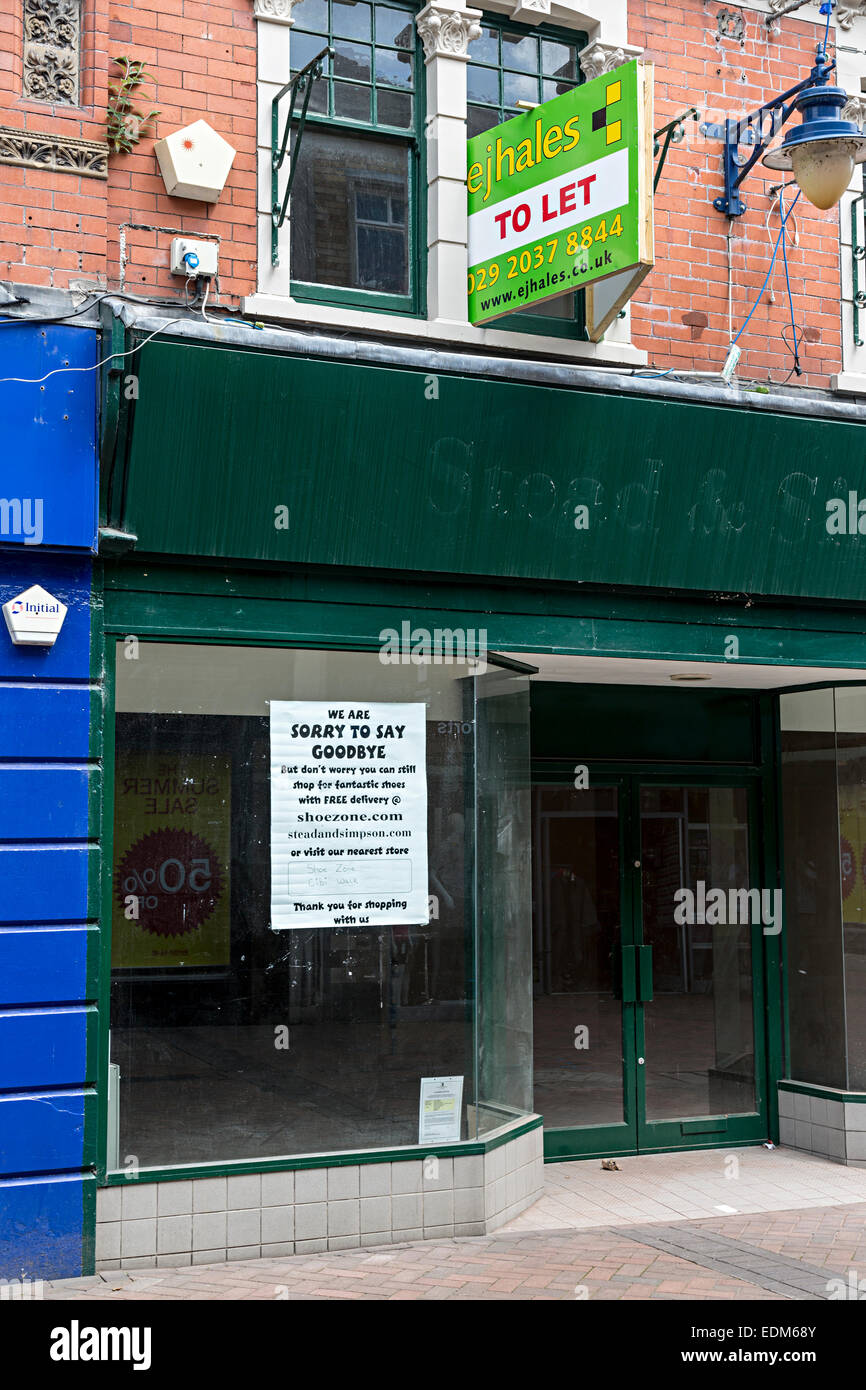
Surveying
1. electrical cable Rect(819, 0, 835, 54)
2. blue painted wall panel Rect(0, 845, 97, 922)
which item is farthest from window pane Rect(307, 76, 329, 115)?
blue painted wall panel Rect(0, 845, 97, 922)

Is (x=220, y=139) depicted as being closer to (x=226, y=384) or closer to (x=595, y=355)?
(x=226, y=384)

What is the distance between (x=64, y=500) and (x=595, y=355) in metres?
3.33

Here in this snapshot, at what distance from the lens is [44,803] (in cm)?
675

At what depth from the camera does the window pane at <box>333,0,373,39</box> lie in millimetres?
8055

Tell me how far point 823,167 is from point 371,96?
102 inches

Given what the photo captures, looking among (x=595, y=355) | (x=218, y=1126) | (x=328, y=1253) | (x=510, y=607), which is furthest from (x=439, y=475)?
(x=328, y=1253)

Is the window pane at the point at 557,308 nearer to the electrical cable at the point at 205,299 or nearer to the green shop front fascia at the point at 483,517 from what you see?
the green shop front fascia at the point at 483,517

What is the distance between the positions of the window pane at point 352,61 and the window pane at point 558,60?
1.19m

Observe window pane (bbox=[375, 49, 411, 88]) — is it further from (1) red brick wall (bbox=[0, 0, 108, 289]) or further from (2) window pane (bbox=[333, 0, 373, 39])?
(1) red brick wall (bbox=[0, 0, 108, 289])

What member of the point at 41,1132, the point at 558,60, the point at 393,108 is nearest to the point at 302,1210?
the point at 41,1132

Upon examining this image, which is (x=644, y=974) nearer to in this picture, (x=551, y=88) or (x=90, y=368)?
(x=90, y=368)

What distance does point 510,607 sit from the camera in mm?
8039

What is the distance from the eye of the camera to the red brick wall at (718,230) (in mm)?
8820
